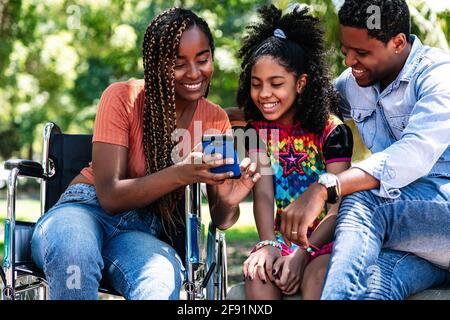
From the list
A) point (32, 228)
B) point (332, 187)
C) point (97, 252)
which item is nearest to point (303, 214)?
point (332, 187)

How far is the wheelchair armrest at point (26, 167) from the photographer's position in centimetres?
342

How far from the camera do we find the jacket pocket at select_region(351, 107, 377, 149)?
3307 mm

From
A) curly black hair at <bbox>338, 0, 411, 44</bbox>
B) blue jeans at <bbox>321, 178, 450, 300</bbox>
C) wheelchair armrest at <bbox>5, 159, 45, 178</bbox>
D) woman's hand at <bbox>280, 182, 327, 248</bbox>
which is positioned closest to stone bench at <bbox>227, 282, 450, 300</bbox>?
blue jeans at <bbox>321, 178, 450, 300</bbox>

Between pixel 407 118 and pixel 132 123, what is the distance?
Answer: 114 cm

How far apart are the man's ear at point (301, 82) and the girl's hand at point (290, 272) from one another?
0.77m

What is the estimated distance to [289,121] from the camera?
3.34m

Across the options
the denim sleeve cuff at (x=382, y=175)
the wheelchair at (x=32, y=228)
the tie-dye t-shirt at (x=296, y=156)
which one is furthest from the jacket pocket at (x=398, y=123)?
the wheelchair at (x=32, y=228)

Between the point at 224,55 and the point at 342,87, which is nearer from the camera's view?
the point at 342,87

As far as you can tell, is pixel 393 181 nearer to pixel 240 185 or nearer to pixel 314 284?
pixel 314 284

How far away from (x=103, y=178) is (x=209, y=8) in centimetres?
603

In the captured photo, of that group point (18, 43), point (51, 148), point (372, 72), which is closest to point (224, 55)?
point (18, 43)

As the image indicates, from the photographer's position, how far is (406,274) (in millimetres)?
2771
